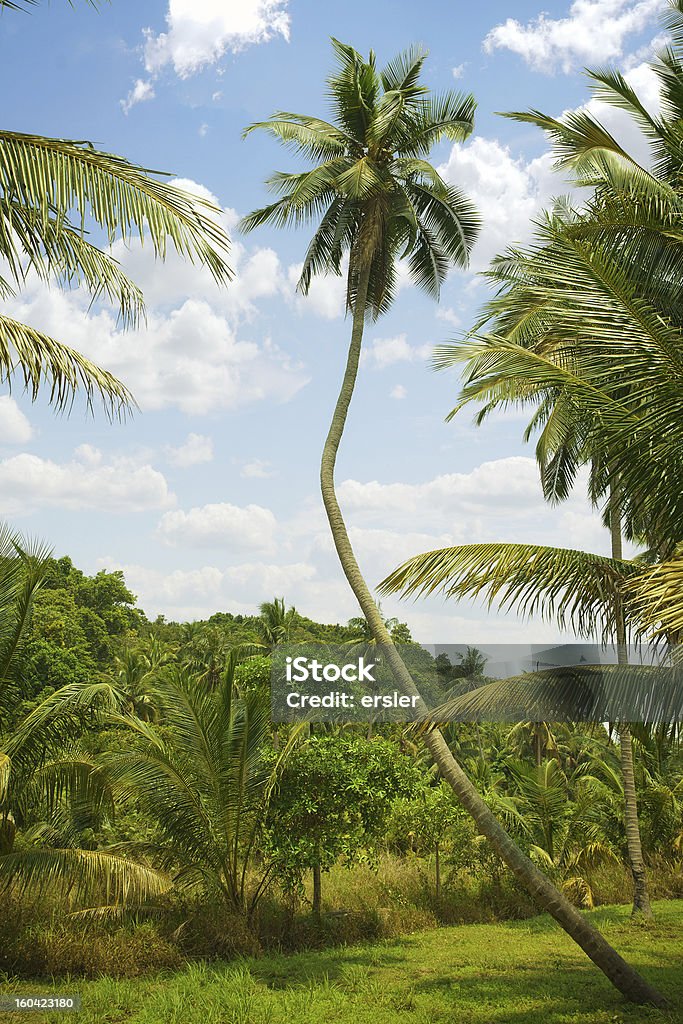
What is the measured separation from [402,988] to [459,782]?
2326 millimetres

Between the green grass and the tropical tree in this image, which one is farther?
the green grass

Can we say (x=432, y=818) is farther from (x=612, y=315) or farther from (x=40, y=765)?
(x=612, y=315)

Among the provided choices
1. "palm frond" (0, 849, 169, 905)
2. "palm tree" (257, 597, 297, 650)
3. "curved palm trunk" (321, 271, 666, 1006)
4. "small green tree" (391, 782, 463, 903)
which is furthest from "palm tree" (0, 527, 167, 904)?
"palm tree" (257, 597, 297, 650)

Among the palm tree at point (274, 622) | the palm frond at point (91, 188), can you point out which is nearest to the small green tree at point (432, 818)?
the palm frond at point (91, 188)

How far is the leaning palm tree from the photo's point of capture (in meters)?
11.6

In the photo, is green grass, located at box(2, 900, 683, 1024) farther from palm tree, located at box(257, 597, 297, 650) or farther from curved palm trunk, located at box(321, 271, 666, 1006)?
palm tree, located at box(257, 597, 297, 650)

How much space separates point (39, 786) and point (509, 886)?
28.6ft

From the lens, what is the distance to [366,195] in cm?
1190

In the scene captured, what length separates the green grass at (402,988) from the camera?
7.59 metres

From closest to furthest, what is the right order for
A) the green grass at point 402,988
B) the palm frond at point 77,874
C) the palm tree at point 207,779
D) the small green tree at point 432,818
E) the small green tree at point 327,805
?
the green grass at point 402,988, the palm frond at point 77,874, the palm tree at point 207,779, the small green tree at point 327,805, the small green tree at point 432,818

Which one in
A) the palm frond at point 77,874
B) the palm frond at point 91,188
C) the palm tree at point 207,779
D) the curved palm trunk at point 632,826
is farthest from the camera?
the curved palm trunk at point 632,826

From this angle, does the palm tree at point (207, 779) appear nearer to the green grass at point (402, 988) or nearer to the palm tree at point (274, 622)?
the green grass at point (402, 988)

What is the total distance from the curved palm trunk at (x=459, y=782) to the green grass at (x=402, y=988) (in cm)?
32

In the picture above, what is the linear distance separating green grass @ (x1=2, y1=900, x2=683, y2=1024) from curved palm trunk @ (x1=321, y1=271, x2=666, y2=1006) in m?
0.32
